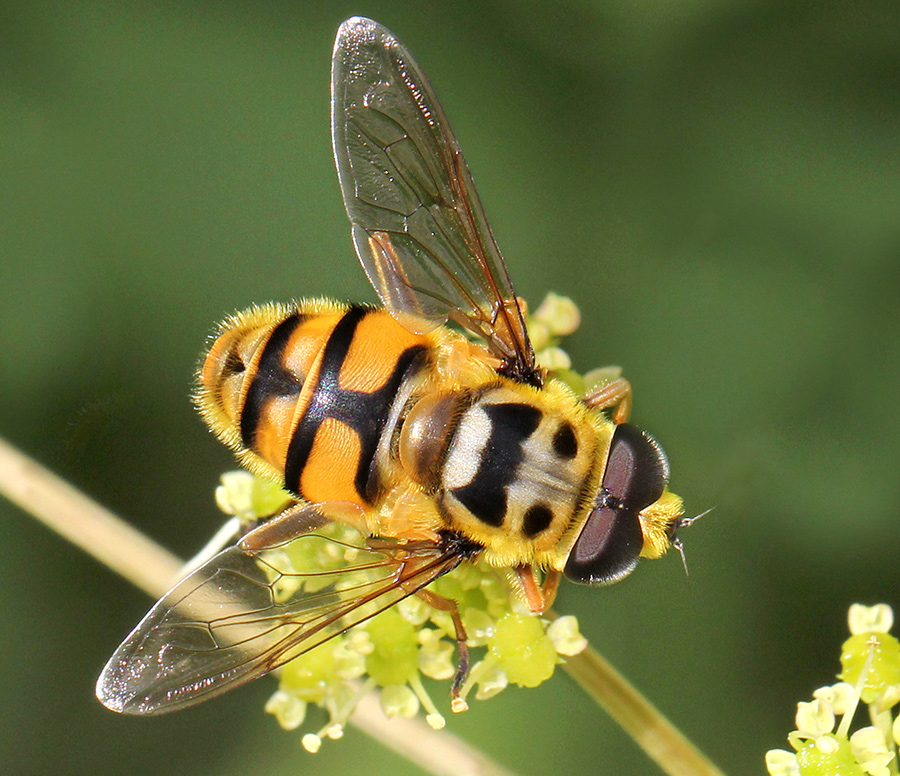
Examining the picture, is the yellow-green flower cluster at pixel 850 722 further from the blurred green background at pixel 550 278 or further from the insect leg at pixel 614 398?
the blurred green background at pixel 550 278

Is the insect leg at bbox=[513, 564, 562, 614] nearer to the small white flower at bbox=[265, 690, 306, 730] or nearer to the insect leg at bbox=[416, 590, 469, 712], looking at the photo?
the insect leg at bbox=[416, 590, 469, 712]

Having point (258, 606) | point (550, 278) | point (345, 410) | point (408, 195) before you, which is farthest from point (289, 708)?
point (550, 278)

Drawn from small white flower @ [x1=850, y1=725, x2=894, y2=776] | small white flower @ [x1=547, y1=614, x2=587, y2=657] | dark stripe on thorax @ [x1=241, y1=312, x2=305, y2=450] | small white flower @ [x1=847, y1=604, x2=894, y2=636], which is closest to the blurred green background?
small white flower @ [x1=847, y1=604, x2=894, y2=636]

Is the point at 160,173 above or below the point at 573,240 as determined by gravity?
above

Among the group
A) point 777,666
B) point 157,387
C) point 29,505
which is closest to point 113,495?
point 157,387

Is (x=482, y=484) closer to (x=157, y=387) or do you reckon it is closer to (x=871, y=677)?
(x=871, y=677)

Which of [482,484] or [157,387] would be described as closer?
[482,484]
